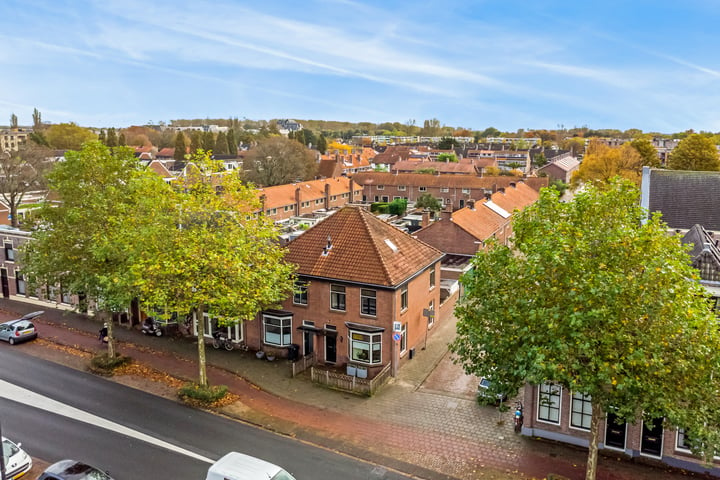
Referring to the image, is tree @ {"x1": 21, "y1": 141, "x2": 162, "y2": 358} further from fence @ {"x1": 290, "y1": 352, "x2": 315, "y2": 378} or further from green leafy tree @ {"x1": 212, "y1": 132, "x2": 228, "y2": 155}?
green leafy tree @ {"x1": 212, "y1": 132, "x2": 228, "y2": 155}

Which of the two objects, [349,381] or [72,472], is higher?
[72,472]

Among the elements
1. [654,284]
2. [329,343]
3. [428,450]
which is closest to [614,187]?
[654,284]

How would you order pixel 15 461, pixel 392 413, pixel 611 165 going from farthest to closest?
pixel 611 165 < pixel 392 413 < pixel 15 461

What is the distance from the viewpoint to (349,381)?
25750 millimetres

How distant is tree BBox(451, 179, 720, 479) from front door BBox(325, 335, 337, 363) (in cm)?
1210

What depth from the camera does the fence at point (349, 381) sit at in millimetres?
25469

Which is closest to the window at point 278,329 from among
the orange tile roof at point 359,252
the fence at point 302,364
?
the fence at point 302,364

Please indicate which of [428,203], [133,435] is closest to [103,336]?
[133,435]

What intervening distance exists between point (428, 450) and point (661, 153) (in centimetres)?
15326

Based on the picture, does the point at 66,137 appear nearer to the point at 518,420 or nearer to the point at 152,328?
the point at 152,328

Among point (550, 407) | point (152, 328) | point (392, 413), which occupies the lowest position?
point (392, 413)

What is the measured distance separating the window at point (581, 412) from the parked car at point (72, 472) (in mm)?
16765

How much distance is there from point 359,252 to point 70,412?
15.4 metres

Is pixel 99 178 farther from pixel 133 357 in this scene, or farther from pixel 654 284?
pixel 654 284
